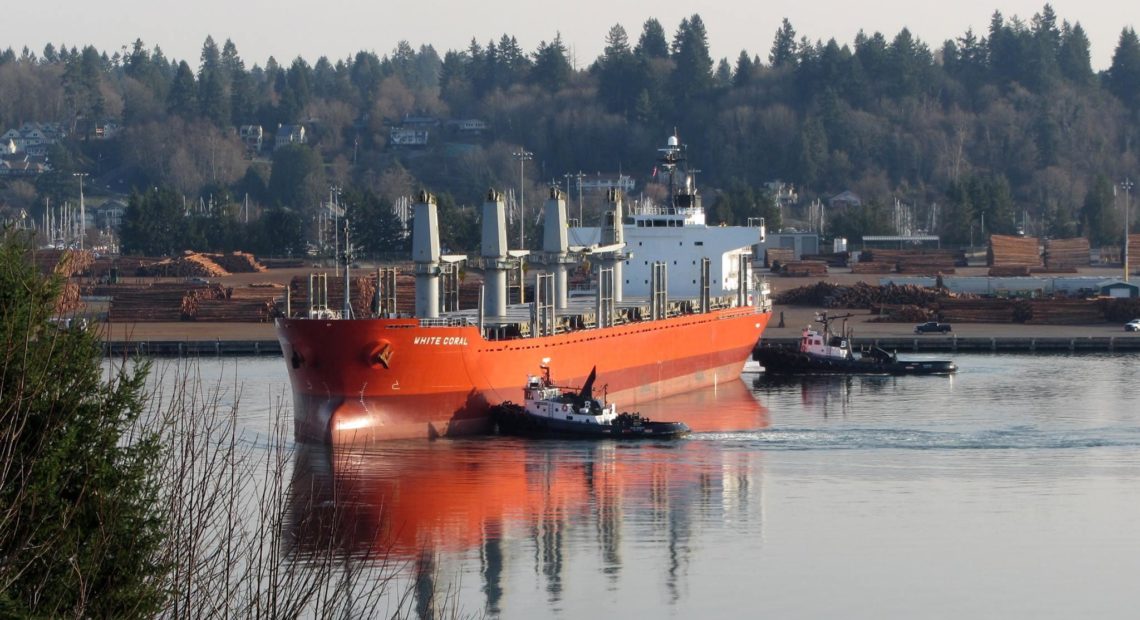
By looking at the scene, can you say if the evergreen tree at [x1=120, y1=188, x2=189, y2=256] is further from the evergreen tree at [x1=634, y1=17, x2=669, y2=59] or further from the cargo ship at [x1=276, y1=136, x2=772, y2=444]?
the evergreen tree at [x1=634, y1=17, x2=669, y2=59]

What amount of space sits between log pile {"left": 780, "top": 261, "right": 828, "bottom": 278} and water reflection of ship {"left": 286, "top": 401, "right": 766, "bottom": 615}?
56.4 m

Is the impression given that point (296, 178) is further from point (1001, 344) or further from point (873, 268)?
point (1001, 344)

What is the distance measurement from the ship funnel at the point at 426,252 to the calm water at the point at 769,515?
4.31 m

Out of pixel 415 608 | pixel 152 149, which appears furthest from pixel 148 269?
pixel 152 149

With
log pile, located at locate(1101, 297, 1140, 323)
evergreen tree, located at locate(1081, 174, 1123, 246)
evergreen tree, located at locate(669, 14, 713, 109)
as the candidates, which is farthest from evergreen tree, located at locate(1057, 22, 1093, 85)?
log pile, located at locate(1101, 297, 1140, 323)

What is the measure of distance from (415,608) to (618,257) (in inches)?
1159

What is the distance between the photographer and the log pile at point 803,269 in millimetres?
98812

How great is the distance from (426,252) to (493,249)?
2.51m

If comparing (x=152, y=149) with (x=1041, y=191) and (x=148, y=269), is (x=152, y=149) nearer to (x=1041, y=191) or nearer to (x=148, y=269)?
(x=1041, y=191)

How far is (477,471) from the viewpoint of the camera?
38.8 metres

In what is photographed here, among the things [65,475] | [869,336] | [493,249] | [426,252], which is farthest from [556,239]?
[65,475]

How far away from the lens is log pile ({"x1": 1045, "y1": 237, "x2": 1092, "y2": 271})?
111m

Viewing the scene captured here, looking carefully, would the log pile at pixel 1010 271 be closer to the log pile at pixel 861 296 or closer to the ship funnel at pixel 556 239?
the log pile at pixel 861 296

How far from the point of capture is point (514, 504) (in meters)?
35.8
